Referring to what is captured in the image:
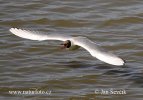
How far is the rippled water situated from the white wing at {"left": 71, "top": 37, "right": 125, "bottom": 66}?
67 centimetres

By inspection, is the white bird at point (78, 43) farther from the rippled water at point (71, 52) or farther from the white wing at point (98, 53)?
the rippled water at point (71, 52)

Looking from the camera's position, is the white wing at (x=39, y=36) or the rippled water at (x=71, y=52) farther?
the rippled water at (x=71, y=52)

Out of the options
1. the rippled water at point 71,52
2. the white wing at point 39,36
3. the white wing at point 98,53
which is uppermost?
the white wing at point 39,36

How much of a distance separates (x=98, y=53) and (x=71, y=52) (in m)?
2.36

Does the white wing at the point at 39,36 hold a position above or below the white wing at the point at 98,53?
above

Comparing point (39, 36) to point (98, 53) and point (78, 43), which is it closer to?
point (78, 43)

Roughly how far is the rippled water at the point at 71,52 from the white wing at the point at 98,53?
674 millimetres

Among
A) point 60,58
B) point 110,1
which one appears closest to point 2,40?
point 60,58

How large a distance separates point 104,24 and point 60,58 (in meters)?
1.70

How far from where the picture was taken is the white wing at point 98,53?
6.53 meters

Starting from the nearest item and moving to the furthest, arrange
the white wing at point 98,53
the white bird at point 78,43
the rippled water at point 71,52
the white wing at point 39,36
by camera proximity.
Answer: the white wing at point 98,53 → the white bird at point 78,43 → the white wing at point 39,36 → the rippled water at point 71,52

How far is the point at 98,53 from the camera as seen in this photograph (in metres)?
6.91

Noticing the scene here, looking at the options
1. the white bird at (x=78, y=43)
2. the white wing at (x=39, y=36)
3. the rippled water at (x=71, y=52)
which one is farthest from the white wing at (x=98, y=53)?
the rippled water at (x=71, y=52)

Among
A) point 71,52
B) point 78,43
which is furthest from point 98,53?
point 71,52
